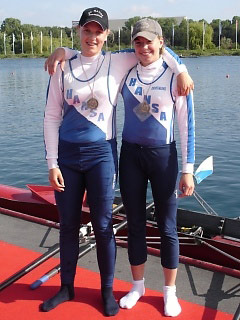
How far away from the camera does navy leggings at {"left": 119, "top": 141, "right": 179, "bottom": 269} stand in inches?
115

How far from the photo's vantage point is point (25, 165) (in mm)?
12055

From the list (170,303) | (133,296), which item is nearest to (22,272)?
(133,296)

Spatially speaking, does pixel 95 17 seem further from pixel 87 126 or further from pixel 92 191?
pixel 92 191

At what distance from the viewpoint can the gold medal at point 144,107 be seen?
2875mm

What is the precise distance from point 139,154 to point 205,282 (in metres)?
1.29

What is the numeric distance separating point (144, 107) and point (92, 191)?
2.05ft

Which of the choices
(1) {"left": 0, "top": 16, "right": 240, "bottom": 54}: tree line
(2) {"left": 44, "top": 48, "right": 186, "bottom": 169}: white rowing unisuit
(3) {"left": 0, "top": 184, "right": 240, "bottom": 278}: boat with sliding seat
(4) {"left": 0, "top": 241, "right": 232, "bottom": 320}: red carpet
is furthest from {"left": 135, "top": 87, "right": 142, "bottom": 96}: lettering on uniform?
(1) {"left": 0, "top": 16, "right": 240, "bottom": 54}: tree line

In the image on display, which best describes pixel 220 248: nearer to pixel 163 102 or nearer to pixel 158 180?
pixel 158 180

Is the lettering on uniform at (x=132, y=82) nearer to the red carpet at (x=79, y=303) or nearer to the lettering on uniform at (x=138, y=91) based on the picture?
the lettering on uniform at (x=138, y=91)

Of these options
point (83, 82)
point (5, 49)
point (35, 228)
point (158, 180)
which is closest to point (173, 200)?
point (158, 180)

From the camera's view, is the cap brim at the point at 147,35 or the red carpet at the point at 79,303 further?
the red carpet at the point at 79,303

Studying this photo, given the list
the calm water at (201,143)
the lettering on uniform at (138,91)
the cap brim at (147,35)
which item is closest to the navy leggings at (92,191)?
the lettering on uniform at (138,91)

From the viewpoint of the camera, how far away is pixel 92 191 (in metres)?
2.96

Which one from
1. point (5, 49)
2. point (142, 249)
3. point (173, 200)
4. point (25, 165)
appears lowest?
point (25, 165)
